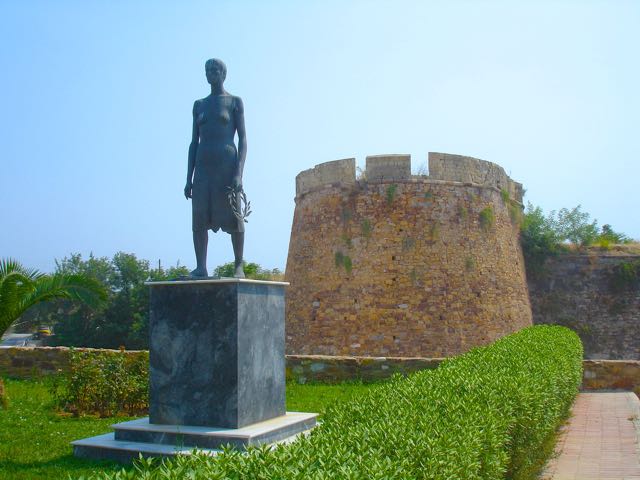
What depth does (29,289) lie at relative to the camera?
774 cm

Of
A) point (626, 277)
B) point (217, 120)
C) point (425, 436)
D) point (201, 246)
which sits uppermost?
point (217, 120)

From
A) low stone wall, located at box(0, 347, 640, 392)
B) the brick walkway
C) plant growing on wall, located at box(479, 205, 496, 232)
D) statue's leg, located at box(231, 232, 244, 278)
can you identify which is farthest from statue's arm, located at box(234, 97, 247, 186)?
plant growing on wall, located at box(479, 205, 496, 232)

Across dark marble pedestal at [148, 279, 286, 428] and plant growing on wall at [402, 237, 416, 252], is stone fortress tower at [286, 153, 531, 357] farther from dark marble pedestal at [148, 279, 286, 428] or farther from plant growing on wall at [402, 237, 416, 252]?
dark marble pedestal at [148, 279, 286, 428]

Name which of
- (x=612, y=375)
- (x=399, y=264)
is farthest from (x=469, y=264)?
(x=612, y=375)

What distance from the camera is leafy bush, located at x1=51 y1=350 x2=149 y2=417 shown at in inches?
297

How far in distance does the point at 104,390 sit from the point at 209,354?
316 cm

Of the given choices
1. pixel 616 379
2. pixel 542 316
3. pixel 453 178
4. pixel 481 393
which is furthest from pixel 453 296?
pixel 481 393

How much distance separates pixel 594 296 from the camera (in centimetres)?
1778

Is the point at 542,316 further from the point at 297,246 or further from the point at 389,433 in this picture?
the point at 389,433

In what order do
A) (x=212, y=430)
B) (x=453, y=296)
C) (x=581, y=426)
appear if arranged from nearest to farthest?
1. (x=212, y=430)
2. (x=581, y=426)
3. (x=453, y=296)

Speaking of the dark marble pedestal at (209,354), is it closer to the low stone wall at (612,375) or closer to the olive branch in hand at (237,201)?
the olive branch in hand at (237,201)

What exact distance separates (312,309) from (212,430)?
9607mm

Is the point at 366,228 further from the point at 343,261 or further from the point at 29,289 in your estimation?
the point at 29,289

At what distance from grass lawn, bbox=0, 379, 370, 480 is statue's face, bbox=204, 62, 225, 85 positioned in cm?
318
